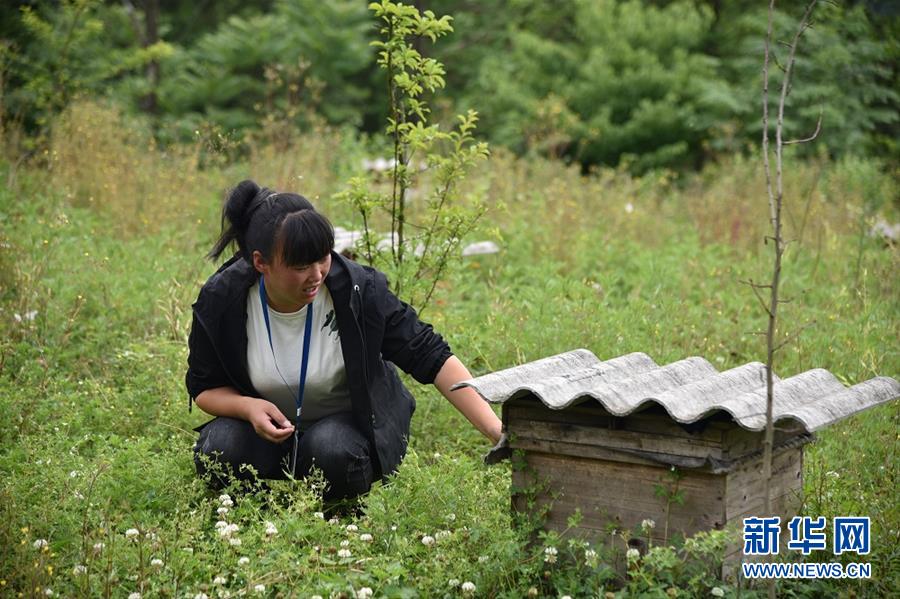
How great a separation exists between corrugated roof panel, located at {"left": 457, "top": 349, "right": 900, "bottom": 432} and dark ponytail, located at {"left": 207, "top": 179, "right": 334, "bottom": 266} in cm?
76

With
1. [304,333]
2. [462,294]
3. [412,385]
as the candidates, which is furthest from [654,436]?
[462,294]

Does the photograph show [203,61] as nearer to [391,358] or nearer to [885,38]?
[885,38]

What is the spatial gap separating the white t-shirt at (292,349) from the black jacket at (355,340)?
0.19 ft

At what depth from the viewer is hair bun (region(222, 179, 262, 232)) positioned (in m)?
3.63

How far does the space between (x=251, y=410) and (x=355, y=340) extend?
45 cm

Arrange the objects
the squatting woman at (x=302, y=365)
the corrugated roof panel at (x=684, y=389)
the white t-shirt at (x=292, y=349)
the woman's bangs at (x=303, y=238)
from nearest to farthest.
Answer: the corrugated roof panel at (x=684, y=389)
the woman's bangs at (x=303, y=238)
the squatting woman at (x=302, y=365)
the white t-shirt at (x=292, y=349)

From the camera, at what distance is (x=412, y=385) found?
16.1 ft

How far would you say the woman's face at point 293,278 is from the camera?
3518mm

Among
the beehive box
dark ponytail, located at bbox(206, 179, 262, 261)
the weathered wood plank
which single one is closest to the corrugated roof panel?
the beehive box

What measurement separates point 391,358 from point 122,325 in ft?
7.96

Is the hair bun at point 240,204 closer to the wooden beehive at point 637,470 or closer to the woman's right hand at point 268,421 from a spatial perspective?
the woman's right hand at point 268,421

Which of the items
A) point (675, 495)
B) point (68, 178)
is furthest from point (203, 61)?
point (675, 495)

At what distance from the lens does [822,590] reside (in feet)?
10.2

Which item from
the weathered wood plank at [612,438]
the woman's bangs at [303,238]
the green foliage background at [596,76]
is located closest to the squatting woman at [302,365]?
the woman's bangs at [303,238]
